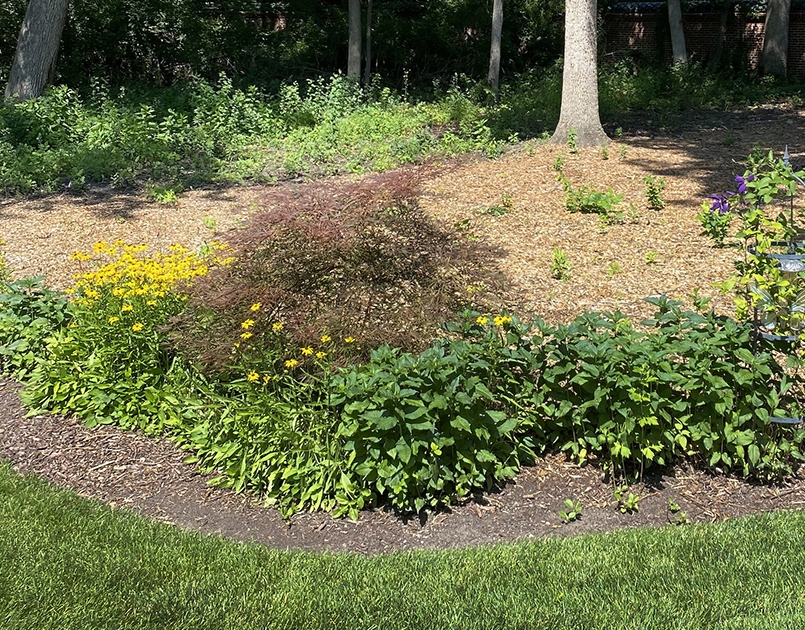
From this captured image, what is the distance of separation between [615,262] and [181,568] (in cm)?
451

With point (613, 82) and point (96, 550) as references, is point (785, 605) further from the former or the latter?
point (613, 82)

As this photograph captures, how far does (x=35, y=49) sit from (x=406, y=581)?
12.4 metres

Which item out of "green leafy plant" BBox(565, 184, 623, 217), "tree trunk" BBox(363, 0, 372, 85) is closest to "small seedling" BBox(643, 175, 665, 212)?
"green leafy plant" BBox(565, 184, 623, 217)

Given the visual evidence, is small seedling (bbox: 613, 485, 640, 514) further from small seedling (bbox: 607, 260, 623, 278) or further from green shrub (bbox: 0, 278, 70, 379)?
green shrub (bbox: 0, 278, 70, 379)

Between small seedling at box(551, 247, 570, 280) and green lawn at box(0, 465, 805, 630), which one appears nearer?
green lawn at box(0, 465, 805, 630)

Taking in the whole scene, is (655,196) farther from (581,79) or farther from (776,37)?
(776,37)

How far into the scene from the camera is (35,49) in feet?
43.3

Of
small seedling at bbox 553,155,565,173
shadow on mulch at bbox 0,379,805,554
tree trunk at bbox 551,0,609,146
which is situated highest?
tree trunk at bbox 551,0,609,146

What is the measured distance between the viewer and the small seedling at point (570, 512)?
3.95 metres

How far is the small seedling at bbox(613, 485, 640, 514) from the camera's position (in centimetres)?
398

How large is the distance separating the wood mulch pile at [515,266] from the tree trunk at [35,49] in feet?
14.8

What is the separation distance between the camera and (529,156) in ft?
34.9

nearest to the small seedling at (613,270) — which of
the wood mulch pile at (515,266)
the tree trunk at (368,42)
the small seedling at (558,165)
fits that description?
the wood mulch pile at (515,266)

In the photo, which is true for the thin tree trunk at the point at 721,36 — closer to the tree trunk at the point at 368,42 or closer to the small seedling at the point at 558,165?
the tree trunk at the point at 368,42
